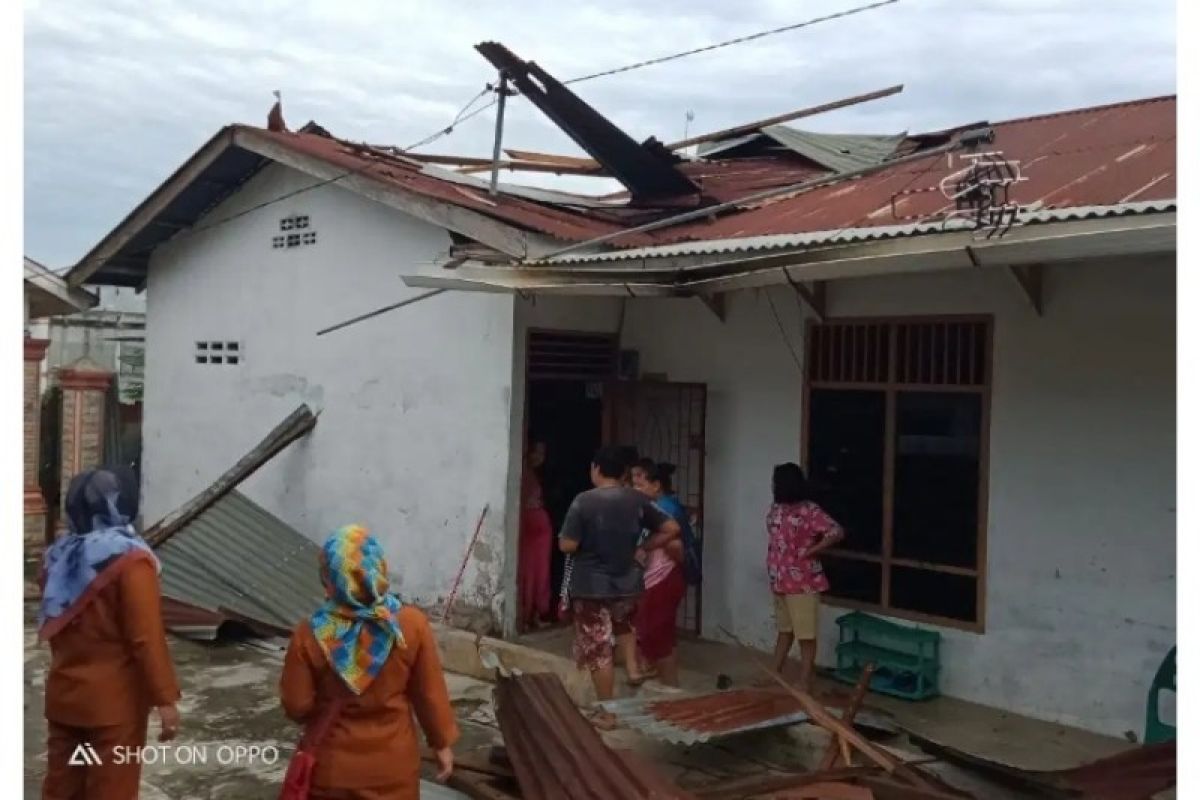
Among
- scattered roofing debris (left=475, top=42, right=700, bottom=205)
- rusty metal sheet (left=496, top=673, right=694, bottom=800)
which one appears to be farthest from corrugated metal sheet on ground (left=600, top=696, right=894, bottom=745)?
scattered roofing debris (left=475, top=42, right=700, bottom=205)

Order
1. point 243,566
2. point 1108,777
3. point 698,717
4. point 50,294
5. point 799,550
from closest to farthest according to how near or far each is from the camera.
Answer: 1. point 1108,777
2. point 698,717
3. point 799,550
4. point 243,566
5. point 50,294

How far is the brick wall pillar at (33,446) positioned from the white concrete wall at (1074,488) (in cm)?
816

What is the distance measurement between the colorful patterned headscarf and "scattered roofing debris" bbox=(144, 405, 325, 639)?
489cm

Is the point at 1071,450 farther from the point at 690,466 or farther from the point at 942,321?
the point at 690,466

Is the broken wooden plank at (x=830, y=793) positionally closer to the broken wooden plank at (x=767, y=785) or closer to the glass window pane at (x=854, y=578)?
the broken wooden plank at (x=767, y=785)

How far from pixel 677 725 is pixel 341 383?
4.80 m

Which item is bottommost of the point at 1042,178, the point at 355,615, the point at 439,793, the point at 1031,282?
the point at 439,793

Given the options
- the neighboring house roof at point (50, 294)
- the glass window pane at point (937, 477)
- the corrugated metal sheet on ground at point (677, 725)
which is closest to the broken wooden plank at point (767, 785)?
the corrugated metal sheet on ground at point (677, 725)

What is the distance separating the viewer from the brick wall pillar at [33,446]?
1102cm

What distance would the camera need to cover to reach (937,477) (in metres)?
6.70

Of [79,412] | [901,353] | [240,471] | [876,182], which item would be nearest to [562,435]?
[240,471]

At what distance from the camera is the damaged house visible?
5.84 m

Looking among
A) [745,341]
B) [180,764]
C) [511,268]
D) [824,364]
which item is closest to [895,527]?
[824,364]

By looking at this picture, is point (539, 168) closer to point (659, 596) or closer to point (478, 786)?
point (659, 596)
